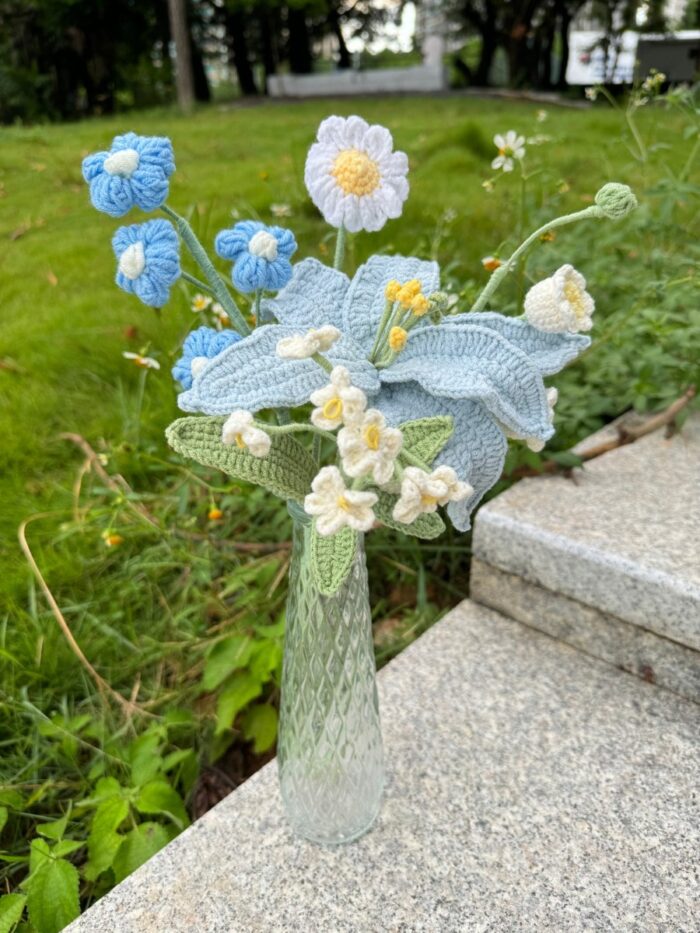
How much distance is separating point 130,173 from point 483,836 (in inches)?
32.2

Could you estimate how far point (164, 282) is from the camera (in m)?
0.61

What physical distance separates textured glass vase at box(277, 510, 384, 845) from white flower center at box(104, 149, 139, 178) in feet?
1.11

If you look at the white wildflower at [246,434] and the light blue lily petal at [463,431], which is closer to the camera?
the white wildflower at [246,434]

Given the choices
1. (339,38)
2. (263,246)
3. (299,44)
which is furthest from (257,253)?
(339,38)

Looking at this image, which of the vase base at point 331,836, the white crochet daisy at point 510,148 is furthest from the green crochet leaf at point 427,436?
the white crochet daisy at point 510,148

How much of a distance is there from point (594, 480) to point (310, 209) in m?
1.91

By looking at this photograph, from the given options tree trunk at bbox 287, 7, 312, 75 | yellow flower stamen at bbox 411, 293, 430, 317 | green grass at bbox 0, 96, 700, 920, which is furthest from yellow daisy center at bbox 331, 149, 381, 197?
tree trunk at bbox 287, 7, 312, 75

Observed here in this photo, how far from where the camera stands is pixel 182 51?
806 cm

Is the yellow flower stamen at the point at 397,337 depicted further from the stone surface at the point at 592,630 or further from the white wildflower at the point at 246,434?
the stone surface at the point at 592,630

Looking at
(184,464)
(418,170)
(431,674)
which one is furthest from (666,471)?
(418,170)

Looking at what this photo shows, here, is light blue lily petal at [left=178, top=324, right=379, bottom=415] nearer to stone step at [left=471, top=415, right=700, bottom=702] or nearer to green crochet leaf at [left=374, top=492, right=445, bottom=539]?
green crochet leaf at [left=374, top=492, right=445, bottom=539]

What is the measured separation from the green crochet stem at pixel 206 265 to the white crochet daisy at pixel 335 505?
252 millimetres

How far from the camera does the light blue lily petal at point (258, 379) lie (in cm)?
61

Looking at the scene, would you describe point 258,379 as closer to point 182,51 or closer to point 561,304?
point 561,304
